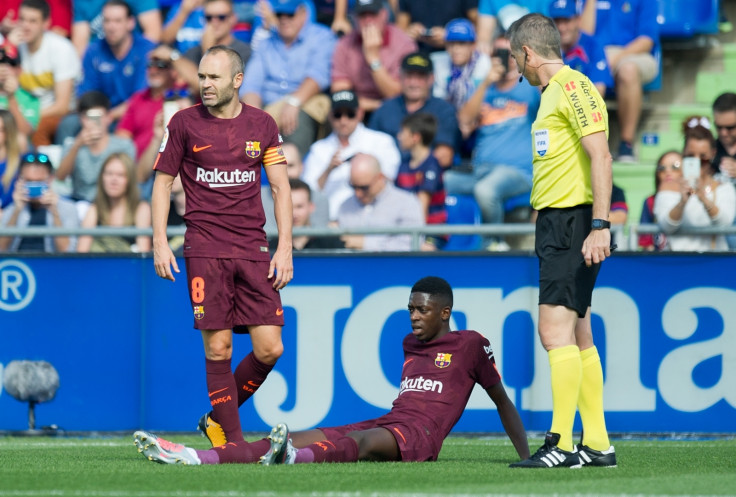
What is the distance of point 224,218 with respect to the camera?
686cm

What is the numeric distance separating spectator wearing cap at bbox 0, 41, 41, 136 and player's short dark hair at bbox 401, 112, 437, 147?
13.2 ft

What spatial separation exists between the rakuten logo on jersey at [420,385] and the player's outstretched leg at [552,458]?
708 millimetres

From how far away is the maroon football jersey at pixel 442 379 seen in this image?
22.2 ft

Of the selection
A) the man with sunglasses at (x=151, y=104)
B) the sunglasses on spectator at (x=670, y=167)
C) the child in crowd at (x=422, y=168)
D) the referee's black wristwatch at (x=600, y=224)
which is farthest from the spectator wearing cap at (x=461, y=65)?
the referee's black wristwatch at (x=600, y=224)

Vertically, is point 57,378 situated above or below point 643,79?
below

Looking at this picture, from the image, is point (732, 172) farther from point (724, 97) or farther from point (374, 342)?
point (374, 342)

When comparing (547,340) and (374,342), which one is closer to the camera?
(547,340)

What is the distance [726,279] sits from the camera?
9234mm

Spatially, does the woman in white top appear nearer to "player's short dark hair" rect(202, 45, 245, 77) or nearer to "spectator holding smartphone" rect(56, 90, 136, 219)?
"player's short dark hair" rect(202, 45, 245, 77)

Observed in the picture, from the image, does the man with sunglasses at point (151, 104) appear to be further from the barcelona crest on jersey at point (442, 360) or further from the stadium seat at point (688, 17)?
the barcelona crest on jersey at point (442, 360)

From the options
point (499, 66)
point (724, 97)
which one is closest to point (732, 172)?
point (724, 97)

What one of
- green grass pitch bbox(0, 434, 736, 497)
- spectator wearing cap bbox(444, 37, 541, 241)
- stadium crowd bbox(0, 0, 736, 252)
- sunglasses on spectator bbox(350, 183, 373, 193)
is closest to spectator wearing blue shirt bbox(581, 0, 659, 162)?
stadium crowd bbox(0, 0, 736, 252)

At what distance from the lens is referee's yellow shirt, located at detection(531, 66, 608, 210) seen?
631 cm

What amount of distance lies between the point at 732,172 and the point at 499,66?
9.60 feet
